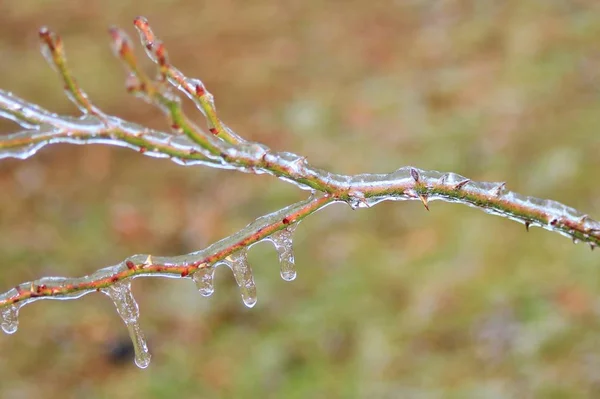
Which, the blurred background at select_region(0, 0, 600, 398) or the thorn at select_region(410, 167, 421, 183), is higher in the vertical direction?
the blurred background at select_region(0, 0, 600, 398)

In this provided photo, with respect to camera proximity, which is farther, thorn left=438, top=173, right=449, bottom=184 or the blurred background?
the blurred background

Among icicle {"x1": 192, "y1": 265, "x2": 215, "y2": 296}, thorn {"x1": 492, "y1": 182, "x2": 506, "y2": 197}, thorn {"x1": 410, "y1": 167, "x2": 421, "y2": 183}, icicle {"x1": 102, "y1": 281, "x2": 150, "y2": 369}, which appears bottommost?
icicle {"x1": 102, "y1": 281, "x2": 150, "y2": 369}

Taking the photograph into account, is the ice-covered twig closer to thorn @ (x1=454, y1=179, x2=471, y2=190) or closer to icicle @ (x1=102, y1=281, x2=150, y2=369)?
thorn @ (x1=454, y1=179, x2=471, y2=190)

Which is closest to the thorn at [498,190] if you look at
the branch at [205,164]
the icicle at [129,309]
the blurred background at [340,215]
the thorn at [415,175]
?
the branch at [205,164]

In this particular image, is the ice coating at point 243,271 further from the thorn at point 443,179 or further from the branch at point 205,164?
the thorn at point 443,179

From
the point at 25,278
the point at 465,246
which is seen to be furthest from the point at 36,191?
the point at 465,246

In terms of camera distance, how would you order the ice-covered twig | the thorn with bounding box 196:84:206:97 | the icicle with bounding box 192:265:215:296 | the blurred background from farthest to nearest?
the blurred background
the icicle with bounding box 192:265:215:296
the thorn with bounding box 196:84:206:97
the ice-covered twig

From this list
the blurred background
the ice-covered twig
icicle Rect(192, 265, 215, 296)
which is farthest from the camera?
the blurred background

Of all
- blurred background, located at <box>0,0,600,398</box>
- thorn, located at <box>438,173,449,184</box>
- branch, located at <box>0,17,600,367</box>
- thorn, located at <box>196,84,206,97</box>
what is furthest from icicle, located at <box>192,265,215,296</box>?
blurred background, located at <box>0,0,600,398</box>

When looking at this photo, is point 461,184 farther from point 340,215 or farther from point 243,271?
point 340,215
